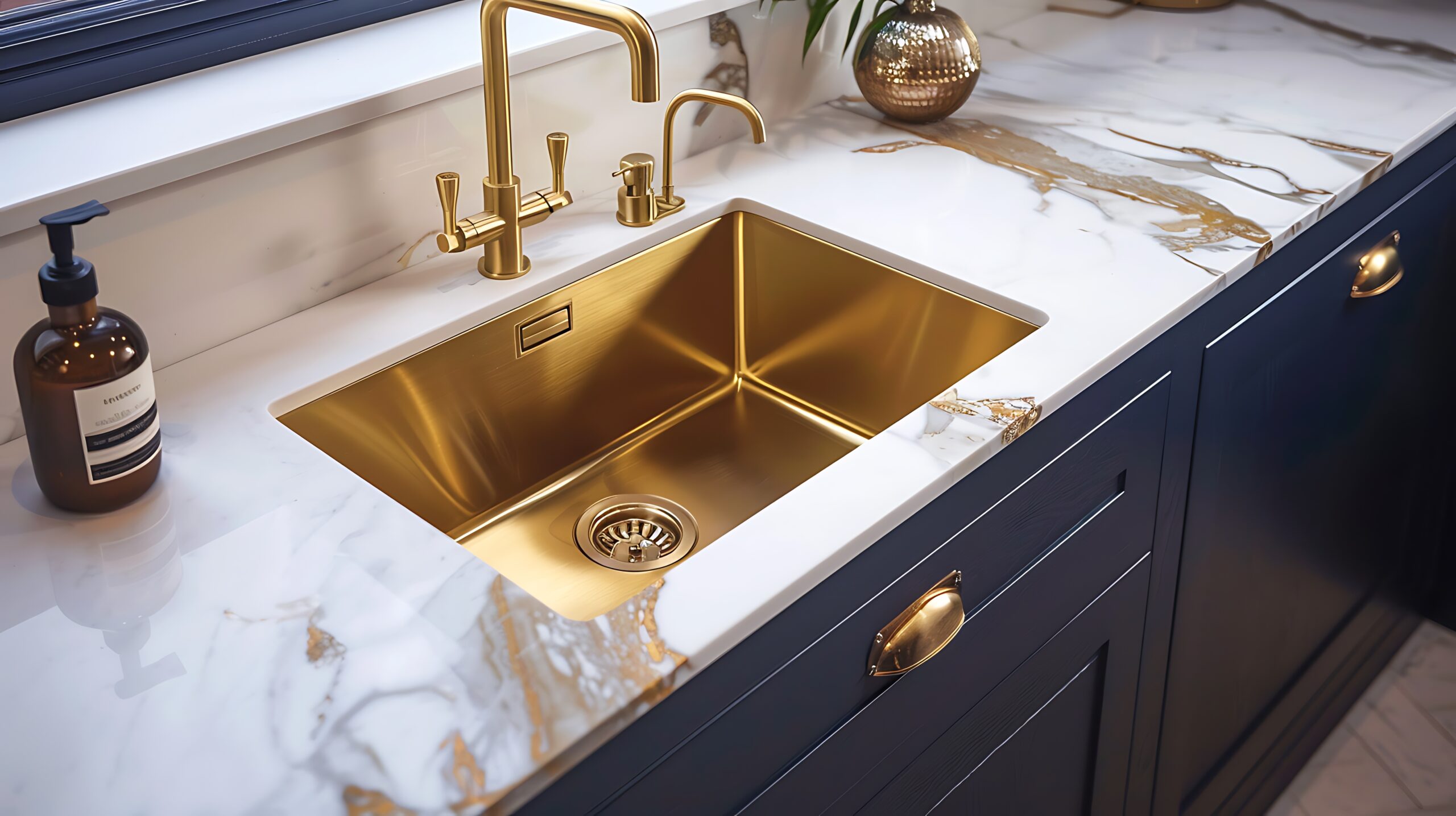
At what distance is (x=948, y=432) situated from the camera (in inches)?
36.6

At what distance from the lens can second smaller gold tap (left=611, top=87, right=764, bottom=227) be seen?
4.00 ft

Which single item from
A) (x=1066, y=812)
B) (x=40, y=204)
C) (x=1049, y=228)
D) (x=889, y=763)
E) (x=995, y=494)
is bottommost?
(x=1066, y=812)

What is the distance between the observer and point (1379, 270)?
147 cm

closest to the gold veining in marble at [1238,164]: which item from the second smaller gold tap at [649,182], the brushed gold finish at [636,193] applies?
the second smaller gold tap at [649,182]

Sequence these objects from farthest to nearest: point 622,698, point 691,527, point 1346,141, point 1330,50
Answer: point 1330,50 < point 1346,141 < point 691,527 < point 622,698

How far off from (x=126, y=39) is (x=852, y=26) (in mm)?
840

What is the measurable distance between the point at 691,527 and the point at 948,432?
1.21 ft

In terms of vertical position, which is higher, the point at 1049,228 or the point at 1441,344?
the point at 1049,228

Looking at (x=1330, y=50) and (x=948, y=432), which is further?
(x=1330, y=50)

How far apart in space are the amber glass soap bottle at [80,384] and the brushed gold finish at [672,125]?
58 cm

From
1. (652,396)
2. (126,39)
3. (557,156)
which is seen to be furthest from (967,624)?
(126,39)

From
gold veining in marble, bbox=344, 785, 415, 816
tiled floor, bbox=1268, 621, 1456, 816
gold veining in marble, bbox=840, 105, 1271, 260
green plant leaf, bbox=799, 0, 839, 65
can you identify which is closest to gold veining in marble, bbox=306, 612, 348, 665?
gold veining in marble, bbox=344, 785, 415, 816

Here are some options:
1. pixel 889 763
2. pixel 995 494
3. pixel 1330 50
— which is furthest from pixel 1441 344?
pixel 889 763

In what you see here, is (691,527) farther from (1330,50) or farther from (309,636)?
(1330,50)
